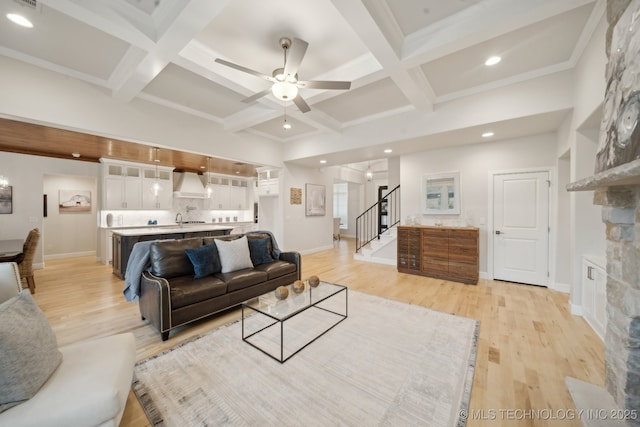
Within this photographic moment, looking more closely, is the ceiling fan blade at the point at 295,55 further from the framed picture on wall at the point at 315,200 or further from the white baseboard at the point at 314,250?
the white baseboard at the point at 314,250

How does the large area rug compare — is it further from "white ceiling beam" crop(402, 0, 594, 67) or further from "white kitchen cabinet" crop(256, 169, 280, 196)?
"white kitchen cabinet" crop(256, 169, 280, 196)

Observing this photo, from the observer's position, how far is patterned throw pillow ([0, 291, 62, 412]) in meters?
1.12

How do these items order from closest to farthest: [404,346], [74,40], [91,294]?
1. [404,346]
2. [74,40]
3. [91,294]

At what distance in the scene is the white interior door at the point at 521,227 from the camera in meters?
4.17

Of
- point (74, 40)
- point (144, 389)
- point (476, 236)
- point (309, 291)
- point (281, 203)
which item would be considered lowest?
point (144, 389)

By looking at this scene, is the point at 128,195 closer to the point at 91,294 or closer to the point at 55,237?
the point at 55,237

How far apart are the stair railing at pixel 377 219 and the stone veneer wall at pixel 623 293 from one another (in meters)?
4.30

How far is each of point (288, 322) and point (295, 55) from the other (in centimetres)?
282

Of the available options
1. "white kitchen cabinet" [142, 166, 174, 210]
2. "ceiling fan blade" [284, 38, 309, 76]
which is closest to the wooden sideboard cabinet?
"ceiling fan blade" [284, 38, 309, 76]

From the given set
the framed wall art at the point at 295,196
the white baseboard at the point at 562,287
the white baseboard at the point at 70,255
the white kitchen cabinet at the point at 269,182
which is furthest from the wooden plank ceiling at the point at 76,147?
the white baseboard at the point at 562,287

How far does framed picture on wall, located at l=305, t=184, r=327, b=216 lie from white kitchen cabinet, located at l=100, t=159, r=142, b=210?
182 inches

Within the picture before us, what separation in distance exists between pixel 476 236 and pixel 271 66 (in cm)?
429

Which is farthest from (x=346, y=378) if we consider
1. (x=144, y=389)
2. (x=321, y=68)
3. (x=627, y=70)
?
(x=321, y=68)

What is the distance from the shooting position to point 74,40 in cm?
262
